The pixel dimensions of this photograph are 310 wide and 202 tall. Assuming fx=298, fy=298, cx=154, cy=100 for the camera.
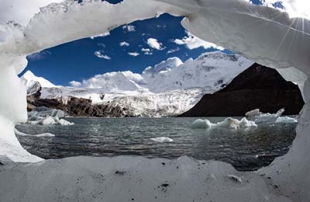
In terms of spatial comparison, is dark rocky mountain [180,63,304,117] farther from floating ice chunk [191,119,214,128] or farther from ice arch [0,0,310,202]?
ice arch [0,0,310,202]

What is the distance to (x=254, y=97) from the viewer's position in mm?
136625

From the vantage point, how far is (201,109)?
156625mm

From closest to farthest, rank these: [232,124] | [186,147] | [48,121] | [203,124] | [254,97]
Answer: [186,147] < [232,124] < [203,124] < [48,121] < [254,97]

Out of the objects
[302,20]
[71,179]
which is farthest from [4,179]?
[302,20]

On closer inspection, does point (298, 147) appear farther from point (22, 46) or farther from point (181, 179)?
point (22, 46)

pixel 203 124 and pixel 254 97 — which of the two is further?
pixel 254 97

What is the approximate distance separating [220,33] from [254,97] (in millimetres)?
139319

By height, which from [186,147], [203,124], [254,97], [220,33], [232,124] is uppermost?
[220,33]

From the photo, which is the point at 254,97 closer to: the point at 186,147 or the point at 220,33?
the point at 186,147

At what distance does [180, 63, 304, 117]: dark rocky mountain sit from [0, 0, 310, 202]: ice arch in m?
116

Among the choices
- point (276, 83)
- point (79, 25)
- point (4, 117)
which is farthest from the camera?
point (276, 83)

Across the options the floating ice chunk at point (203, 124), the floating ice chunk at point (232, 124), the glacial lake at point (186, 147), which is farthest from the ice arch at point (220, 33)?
the floating ice chunk at point (203, 124)

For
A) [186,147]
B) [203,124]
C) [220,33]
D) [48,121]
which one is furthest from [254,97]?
[220,33]

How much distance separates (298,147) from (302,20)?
5.93 ft
